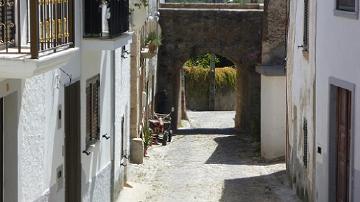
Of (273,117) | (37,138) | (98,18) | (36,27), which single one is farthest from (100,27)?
(273,117)

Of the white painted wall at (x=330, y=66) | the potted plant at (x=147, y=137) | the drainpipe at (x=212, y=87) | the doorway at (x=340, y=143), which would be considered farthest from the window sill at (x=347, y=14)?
the drainpipe at (x=212, y=87)

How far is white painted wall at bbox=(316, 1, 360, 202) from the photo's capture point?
1196 centimetres

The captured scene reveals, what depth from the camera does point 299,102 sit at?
17812mm

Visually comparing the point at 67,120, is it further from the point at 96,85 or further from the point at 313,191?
the point at 313,191

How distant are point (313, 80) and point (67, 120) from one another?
524cm

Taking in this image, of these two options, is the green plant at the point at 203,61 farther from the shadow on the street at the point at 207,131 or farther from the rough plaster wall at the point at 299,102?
the rough plaster wall at the point at 299,102

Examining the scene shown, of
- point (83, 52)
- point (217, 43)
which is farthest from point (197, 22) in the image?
point (83, 52)

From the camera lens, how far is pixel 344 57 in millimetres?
12602

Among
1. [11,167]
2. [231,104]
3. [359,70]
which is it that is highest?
[359,70]

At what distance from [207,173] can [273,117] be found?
4.12m

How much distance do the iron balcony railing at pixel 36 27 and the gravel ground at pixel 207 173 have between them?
26.3ft

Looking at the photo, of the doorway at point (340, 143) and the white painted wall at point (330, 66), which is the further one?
the doorway at point (340, 143)

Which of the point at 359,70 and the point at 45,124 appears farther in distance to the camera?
the point at 359,70

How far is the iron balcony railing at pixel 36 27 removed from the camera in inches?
301
